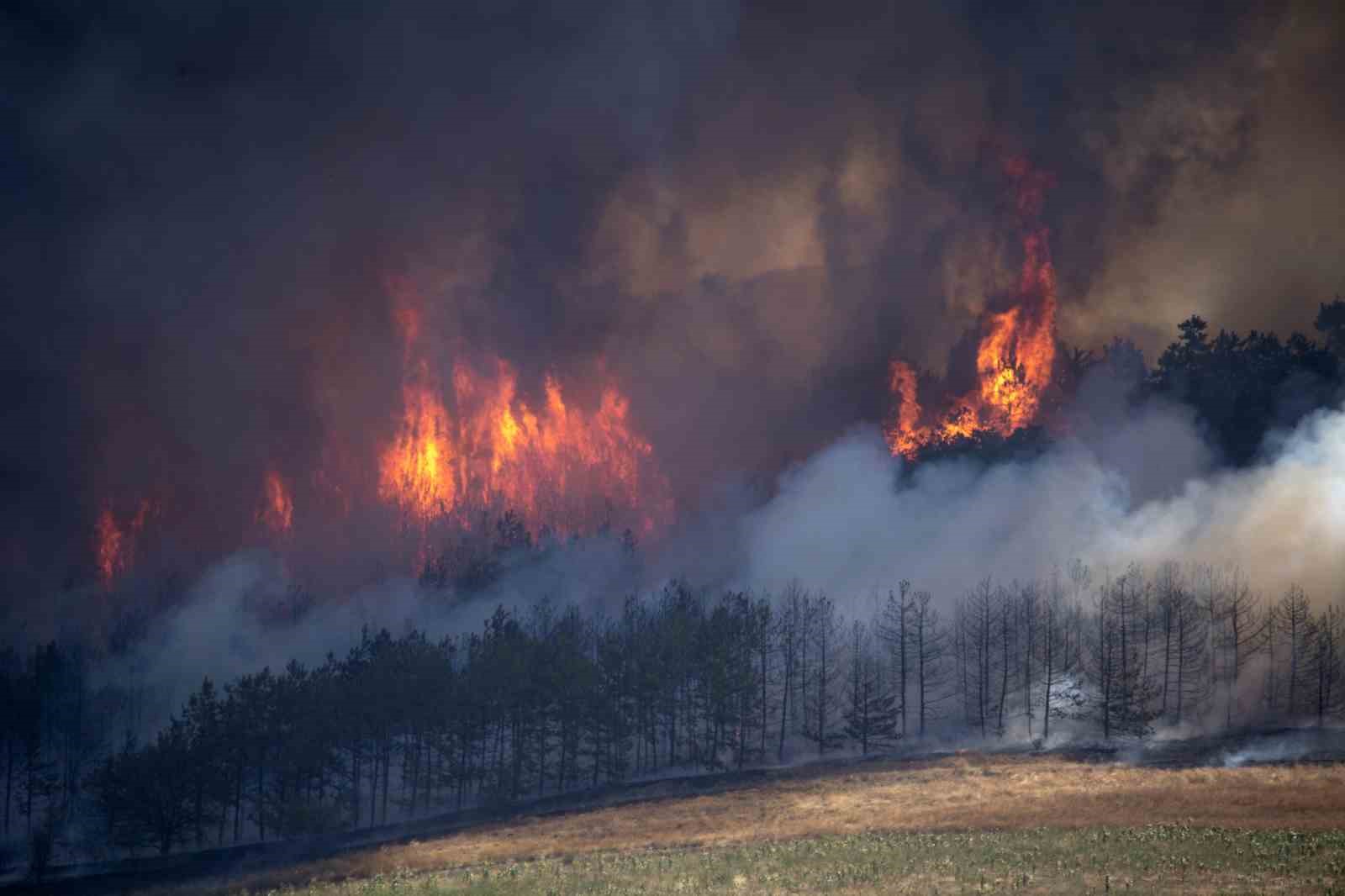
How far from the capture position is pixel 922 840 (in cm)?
7181

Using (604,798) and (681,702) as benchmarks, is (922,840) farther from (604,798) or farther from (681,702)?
(681,702)

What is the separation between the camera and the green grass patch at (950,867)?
57.4 meters

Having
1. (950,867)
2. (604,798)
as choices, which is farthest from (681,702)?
(950,867)

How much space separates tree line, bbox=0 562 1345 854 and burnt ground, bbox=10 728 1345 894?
11.5 feet

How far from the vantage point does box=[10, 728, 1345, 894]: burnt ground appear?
90625 millimetres

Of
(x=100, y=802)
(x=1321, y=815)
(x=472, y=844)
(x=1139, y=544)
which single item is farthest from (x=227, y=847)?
(x=1139, y=544)

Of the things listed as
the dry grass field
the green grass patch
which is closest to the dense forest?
the dry grass field

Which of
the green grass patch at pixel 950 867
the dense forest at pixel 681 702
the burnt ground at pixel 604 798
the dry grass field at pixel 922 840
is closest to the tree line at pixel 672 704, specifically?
the dense forest at pixel 681 702

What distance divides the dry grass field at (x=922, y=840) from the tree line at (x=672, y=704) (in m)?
13.6

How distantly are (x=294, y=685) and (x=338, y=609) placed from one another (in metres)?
81.9

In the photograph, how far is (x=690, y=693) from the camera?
4643 inches

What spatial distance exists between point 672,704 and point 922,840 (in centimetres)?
4315

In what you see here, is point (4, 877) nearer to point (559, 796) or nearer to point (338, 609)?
point (559, 796)

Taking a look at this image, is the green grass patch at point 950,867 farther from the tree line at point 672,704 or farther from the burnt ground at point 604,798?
the tree line at point 672,704
